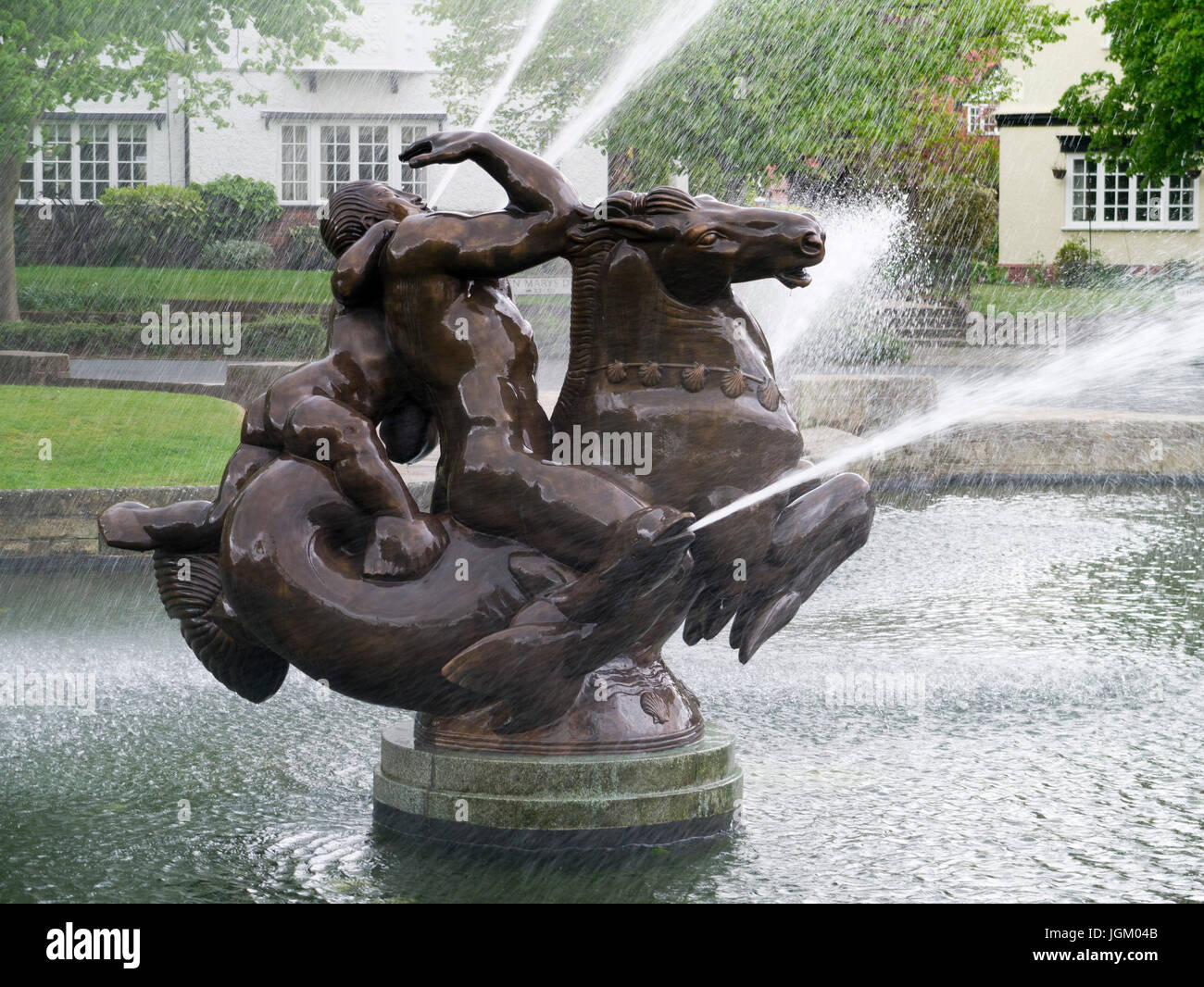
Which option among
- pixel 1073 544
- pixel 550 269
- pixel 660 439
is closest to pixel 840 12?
pixel 550 269

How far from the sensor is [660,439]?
4359mm

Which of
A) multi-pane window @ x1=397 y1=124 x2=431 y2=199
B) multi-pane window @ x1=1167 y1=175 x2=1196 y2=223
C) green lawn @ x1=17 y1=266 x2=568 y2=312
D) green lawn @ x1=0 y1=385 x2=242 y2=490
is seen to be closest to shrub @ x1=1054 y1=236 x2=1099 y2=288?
multi-pane window @ x1=1167 y1=175 x2=1196 y2=223

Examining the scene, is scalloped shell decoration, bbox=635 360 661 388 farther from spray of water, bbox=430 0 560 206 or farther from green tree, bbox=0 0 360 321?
spray of water, bbox=430 0 560 206

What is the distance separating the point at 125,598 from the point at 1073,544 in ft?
18.5

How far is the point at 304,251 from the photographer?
31047mm

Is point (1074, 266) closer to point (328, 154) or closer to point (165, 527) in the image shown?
point (328, 154)

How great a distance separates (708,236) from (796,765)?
6.27 ft

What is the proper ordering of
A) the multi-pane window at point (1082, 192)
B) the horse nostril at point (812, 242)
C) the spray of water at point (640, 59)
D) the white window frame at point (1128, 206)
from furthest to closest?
the multi-pane window at point (1082, 192) → the white window frame at point (1128, 206) → the spray of water at point (640, 59) → the horse nostril at point (812, 242)

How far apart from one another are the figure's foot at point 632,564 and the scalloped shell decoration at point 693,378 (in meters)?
0.39

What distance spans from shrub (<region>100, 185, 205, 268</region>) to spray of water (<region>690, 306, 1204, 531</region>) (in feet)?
50.6

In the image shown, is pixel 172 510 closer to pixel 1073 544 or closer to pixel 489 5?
pixel 1073 544

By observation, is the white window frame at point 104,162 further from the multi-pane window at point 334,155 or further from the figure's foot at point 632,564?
the figure's foot at point 632,564

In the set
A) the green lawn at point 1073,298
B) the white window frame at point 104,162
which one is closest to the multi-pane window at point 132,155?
the white window frame at point 104,162

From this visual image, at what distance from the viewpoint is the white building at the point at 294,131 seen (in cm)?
3491
